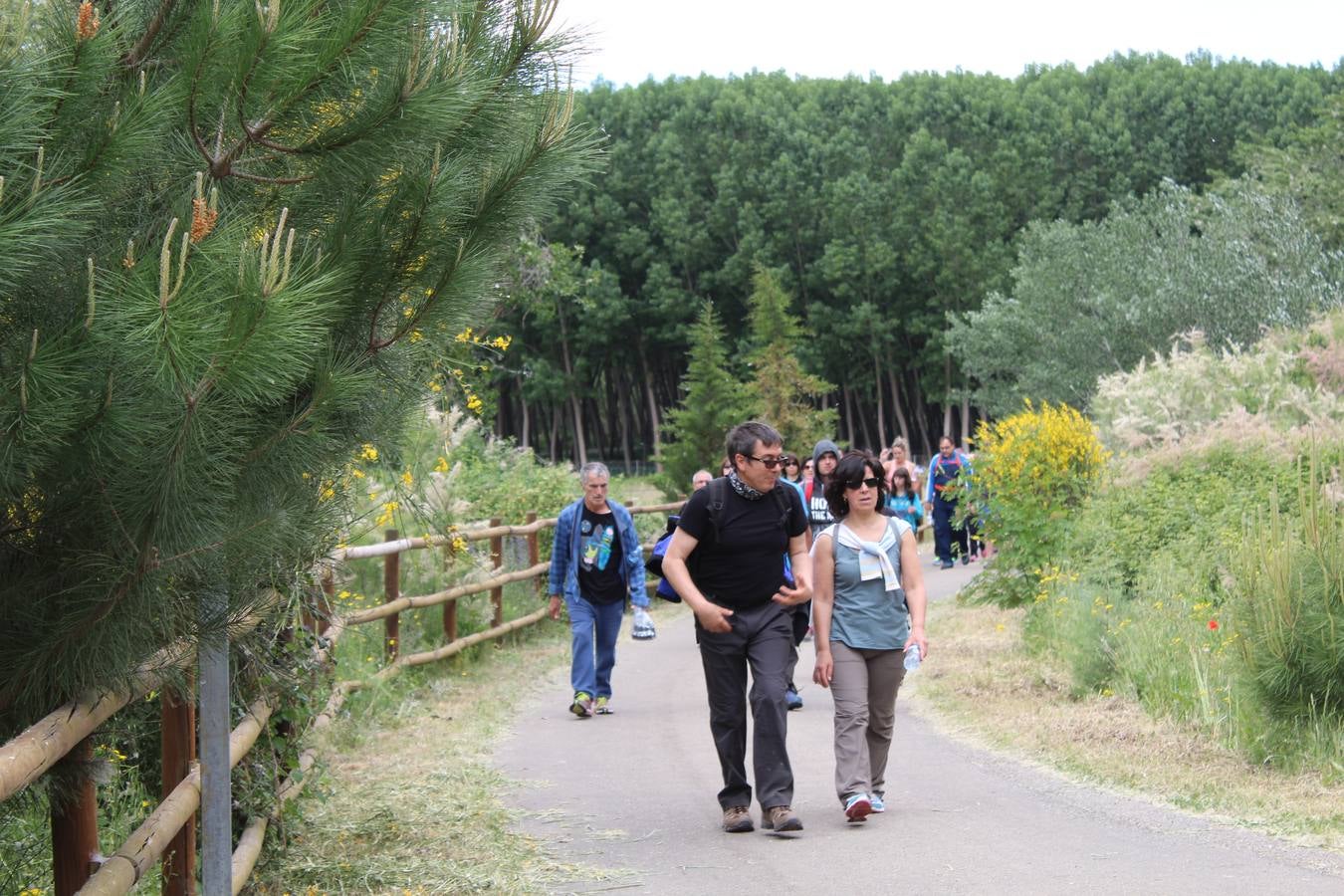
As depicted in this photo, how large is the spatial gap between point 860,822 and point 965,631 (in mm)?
7885

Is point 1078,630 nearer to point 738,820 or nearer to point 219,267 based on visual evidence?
point 738,820

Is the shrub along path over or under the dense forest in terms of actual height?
under

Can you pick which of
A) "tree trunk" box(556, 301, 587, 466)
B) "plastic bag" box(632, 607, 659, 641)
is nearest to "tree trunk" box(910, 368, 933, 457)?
"tree trunk" box(556, 301, 587, 466)

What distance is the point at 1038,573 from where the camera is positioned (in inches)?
612

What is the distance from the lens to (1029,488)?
1614 cm

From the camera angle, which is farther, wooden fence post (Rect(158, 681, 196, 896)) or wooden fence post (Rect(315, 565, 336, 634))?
wooden fence post (Rect(315, 565, 336, 634))

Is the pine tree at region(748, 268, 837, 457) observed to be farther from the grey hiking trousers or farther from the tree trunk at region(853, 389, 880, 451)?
the grey hiking trousers

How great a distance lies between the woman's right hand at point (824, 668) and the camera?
7.81 metres

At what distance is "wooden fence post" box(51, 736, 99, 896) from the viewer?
4.45 meters

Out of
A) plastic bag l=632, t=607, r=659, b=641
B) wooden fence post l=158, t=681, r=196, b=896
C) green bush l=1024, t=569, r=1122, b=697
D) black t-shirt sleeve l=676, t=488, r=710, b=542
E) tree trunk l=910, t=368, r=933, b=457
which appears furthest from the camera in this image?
tree trunk l=910, t=368, r=933, b=457

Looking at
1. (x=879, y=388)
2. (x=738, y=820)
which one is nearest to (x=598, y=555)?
(x=738, y=820)

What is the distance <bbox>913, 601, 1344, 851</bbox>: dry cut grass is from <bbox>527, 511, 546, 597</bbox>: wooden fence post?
18.6 feet

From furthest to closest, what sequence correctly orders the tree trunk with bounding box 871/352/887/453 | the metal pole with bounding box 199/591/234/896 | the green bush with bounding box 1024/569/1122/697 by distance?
1. the tree trunk with bounding box 871/352/887/453
2. the green bush with bounding box 1024/569/1122/697
3. the metal pole with bounding box 199/591/234/896

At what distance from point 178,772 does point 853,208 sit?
2683 inches
